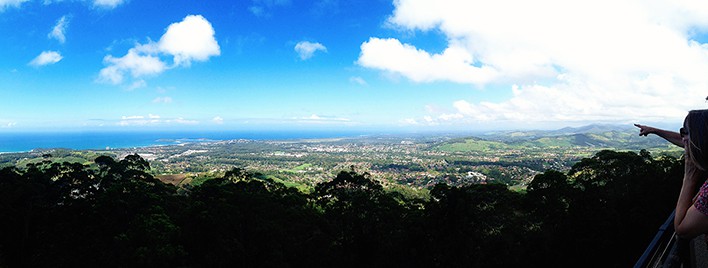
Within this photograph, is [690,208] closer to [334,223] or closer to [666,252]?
[666,252]

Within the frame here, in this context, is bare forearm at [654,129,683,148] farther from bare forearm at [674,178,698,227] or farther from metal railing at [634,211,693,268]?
metal railing at [634,211,693,268]

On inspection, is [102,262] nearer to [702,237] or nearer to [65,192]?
[65,192]

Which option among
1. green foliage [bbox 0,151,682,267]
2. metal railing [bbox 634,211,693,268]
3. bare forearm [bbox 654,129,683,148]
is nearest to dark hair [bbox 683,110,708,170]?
bare forearm [bbox 654,129,683,148]

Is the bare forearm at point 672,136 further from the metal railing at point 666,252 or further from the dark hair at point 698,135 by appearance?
the metal railing at point 666,252

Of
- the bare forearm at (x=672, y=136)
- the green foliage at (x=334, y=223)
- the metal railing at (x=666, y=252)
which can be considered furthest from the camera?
the green foliage at (x=334, y=223)

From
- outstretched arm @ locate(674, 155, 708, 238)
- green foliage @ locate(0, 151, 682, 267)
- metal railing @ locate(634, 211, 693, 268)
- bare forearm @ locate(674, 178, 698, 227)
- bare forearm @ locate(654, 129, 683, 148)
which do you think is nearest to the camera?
outstretched arm @ locate(674, 155, 708, 238)

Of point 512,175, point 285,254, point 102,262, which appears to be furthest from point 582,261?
point 512,175

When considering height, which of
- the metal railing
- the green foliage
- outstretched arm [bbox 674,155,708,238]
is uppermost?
outstretched arm [bbox 674,155,708,238]

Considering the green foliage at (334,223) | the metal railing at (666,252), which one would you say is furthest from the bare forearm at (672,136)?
the green foliage at (334,223)

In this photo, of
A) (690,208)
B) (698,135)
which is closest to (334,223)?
(690,208)
